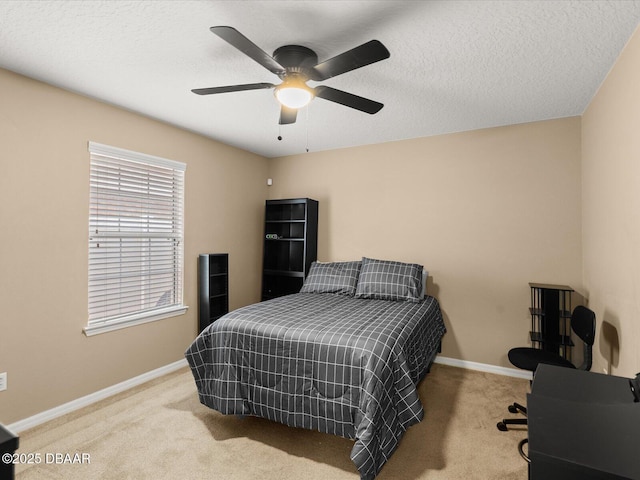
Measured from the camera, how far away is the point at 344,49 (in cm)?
207

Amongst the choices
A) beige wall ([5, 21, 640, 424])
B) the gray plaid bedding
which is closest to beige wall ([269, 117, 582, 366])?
beige wall ([5, 21, 640, 424])

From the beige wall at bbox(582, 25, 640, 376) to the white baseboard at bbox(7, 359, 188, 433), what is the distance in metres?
3.68

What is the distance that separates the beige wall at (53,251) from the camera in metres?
2.34

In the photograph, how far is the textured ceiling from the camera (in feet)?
5.67

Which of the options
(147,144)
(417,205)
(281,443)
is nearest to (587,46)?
(417,205)

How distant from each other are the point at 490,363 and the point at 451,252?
119cm

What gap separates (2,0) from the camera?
1.67m

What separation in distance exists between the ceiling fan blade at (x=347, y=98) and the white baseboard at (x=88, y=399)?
292 centimetres

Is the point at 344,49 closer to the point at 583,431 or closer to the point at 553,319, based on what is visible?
the point at 583,431

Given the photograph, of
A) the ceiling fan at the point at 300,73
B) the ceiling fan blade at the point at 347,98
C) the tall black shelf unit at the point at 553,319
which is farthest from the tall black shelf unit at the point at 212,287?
the tall black shelf unit at the point at 553,319

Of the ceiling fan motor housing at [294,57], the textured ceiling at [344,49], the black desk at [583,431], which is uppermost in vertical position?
the textured ceiling at [344,49]

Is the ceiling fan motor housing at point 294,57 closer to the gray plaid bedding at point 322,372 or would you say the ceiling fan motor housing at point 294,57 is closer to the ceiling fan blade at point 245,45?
the ceiling fan blade at point 245,45

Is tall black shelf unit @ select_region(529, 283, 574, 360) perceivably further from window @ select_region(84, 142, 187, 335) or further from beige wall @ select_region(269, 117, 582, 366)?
window @ select_region(84, 142, 187, 335)

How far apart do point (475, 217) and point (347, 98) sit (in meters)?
2.15
